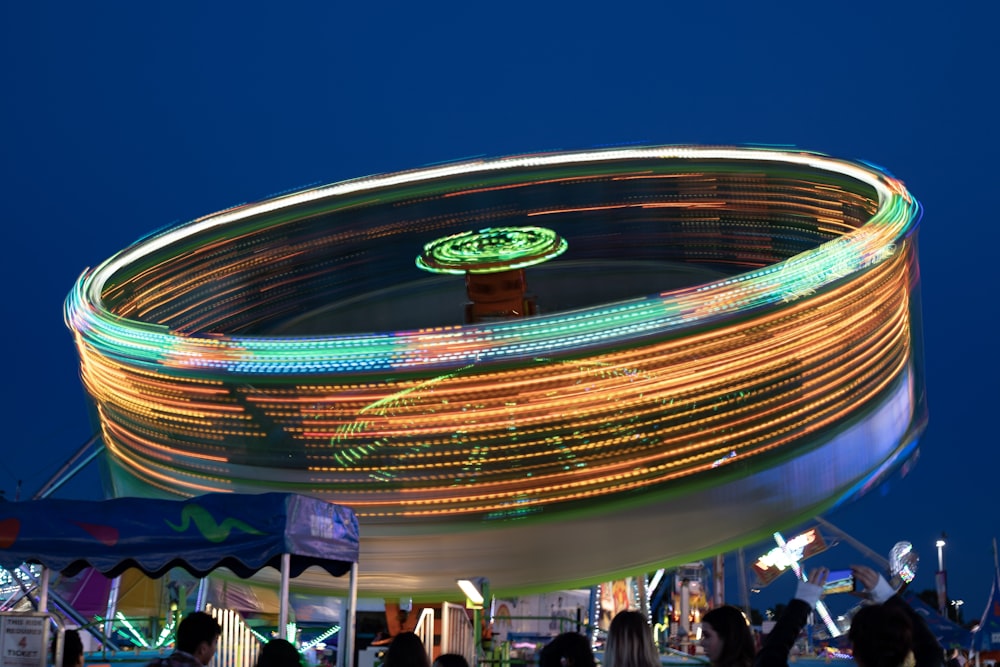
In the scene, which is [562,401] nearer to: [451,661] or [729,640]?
[451,661]

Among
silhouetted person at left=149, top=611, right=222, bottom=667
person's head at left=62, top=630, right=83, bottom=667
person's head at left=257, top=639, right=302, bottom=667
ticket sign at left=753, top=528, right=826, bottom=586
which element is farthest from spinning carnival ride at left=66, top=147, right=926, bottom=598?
person's head at left=257, top=639, right=302, bottom=667

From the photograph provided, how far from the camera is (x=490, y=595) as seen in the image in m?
14.9

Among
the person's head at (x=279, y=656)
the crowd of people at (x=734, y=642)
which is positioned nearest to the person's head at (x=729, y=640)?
the crowd of people at (x=734, y=642)

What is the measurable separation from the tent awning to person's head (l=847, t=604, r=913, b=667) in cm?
579

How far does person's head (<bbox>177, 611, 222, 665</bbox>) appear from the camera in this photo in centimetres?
508

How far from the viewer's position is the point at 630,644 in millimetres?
4480

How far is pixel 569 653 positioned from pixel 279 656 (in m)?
1.15

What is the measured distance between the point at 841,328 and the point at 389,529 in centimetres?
629

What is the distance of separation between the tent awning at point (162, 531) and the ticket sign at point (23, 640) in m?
0.80

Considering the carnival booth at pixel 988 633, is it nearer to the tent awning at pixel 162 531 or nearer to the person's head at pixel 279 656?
the tent awning at pixel 162 531

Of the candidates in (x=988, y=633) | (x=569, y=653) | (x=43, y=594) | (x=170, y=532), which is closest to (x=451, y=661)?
(x=569, y=653)

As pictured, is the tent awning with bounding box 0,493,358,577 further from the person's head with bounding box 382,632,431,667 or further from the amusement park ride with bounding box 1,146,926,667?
the amusement park ride with bounding box 1,146,926,667

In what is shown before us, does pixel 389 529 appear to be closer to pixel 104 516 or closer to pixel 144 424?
pixel 144 424

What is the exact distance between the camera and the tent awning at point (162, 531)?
8.70 metres
